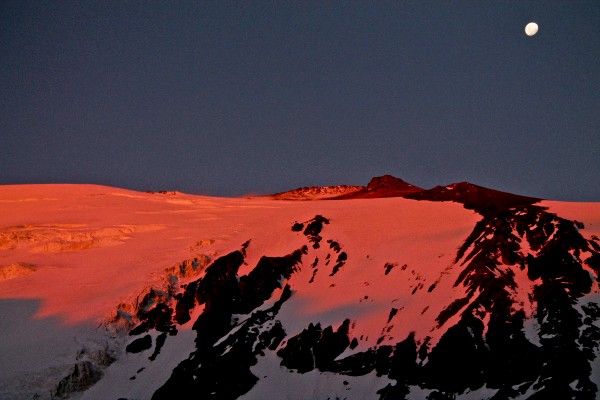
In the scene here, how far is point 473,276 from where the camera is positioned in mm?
37469

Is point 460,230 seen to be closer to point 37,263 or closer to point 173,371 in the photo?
point 173,371

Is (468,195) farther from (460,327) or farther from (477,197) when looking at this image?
(460,327)

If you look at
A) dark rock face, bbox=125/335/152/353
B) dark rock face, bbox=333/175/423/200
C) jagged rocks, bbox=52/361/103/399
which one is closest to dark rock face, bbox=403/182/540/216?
dark rock face, bbox=333/175/423/200

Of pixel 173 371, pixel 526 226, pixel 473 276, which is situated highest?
pixel 526 226

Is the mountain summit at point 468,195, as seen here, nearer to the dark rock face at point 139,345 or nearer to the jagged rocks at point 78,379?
the dark rock face at point 139,345

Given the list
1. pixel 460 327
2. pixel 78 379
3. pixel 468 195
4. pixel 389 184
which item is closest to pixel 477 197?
pixel 468 195

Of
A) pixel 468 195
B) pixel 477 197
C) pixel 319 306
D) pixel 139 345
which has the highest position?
pixel 468 195

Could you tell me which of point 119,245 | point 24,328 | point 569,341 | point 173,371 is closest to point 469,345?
point 569,341

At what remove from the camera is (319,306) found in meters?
42.0

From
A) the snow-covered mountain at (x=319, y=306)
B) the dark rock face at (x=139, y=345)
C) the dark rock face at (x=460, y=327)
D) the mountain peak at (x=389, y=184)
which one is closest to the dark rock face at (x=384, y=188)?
the mountain peak at (x=389, y=184)

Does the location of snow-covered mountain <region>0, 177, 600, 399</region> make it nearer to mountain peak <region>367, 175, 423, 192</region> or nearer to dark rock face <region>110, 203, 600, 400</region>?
dark rock face <region>110, 203, 600, 400</region>

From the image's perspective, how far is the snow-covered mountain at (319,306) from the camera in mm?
31406

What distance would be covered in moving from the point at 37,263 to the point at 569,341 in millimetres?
48384

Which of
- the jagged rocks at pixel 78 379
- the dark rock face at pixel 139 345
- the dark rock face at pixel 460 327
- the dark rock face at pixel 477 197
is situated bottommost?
the jagged rocks at pixel 78 379
